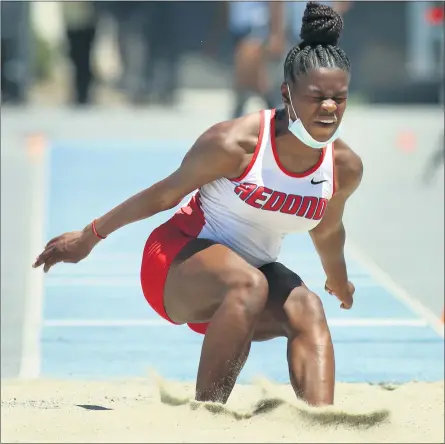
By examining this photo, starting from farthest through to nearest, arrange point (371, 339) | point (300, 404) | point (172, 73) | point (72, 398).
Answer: point (172, 73), point (371, 339), point (72, 398), point (300, 404)

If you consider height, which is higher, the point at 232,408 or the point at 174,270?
the point at 174,270

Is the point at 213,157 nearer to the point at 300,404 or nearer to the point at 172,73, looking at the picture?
the point at 300,404

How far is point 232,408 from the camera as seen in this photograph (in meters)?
4.89

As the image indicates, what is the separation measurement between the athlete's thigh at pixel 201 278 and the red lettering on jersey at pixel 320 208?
391mm

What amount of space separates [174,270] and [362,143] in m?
13.4

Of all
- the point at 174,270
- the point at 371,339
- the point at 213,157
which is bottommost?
the point at 371,339

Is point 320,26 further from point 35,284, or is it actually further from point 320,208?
point 35,284

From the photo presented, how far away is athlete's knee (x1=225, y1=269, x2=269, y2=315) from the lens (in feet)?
16.1

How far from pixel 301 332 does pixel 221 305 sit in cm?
38

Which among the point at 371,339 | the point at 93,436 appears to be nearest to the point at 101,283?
the point at 371,339

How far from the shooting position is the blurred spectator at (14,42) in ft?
71.9

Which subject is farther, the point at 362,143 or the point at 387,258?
the point at 362,143

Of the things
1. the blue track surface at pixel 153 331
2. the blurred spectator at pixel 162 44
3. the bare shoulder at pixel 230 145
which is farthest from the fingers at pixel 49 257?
the blurred spectator at pixel 162 44

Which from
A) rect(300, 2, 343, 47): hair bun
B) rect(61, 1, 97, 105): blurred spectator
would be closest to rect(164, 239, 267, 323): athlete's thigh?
rect(300, 2, 343, 47): hair bun
